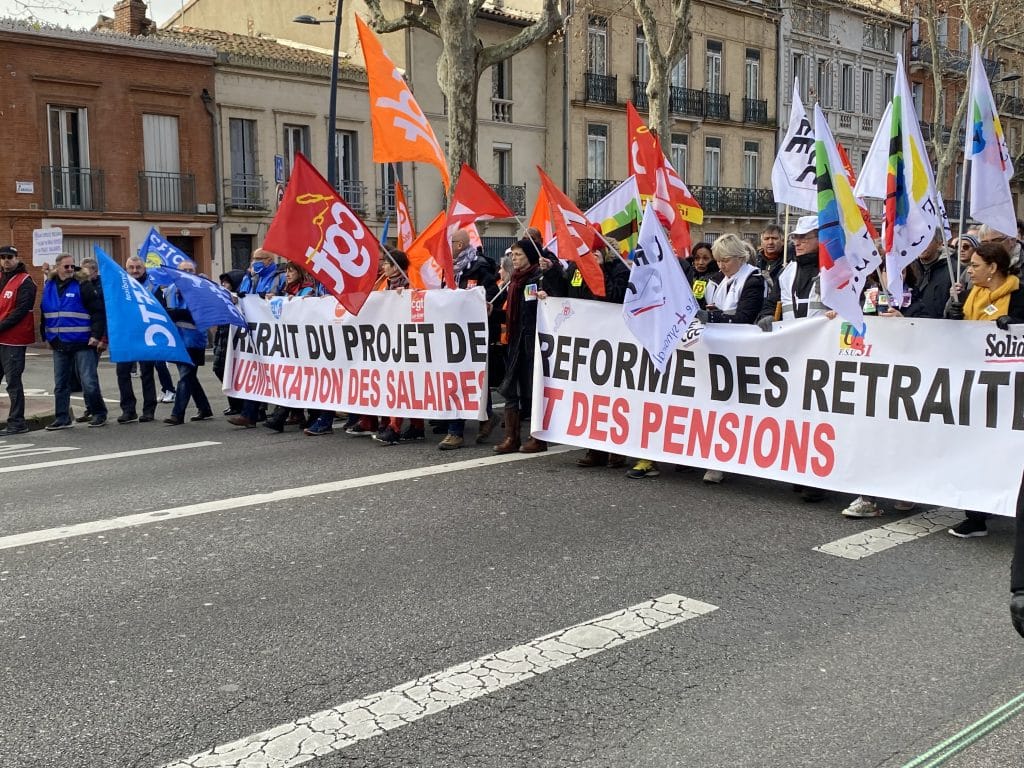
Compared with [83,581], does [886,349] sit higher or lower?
higher

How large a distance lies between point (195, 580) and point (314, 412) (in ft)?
18.1

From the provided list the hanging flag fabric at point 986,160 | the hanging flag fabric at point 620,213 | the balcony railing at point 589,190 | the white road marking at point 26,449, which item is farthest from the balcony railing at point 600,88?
the hanging flag fabric at point 986,160

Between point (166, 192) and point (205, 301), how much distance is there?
18.6 meters

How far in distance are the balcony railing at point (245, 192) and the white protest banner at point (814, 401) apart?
22462 millimetres

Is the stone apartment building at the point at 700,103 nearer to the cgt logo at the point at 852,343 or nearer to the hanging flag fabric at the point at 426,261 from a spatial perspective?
the hanging flag fabric at the point at 426,261

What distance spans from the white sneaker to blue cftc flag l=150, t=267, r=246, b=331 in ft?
22.3

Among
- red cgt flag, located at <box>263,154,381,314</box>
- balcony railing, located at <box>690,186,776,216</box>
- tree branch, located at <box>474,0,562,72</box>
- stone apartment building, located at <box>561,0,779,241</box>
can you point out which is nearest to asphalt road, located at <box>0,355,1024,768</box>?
red cgt flag, located at <box>263,154,381,314</box>

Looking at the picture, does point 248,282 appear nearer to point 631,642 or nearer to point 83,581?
point 83,581

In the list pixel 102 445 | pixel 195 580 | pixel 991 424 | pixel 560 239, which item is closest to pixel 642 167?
pixel 560 239

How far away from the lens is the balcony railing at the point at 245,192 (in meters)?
29.3

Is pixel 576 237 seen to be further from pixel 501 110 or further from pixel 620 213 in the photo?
pixel 501 110

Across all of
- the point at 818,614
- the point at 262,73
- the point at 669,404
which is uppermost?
the point at 262,73

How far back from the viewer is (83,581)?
17.7ft

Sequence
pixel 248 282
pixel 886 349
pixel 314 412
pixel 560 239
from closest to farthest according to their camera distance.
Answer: pixel 886 349
pixel 560 239
pixel 314 412
pixel 248 282
